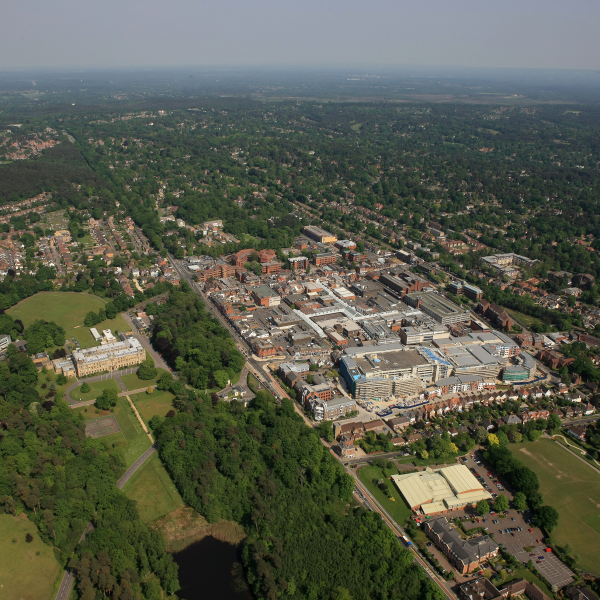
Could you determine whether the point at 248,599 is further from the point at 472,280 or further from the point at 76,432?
the point at 472,280

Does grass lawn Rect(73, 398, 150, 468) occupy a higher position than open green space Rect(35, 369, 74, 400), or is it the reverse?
open green space Rect(35, 369, 74, 400)

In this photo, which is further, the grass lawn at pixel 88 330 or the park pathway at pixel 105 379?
the grass lawn at pixel 88 330

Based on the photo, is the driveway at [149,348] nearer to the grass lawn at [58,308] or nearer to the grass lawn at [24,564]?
the grass lawn at [58,308]

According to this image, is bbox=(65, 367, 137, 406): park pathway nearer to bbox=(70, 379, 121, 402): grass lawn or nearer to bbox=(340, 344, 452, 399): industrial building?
bbox=(70, 379, 121, 402): grass lawn

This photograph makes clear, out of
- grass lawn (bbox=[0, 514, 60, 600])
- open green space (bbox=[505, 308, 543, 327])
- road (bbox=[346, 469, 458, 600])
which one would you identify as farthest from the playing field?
grass lawn (bbox=[0, 514, 60, 600])

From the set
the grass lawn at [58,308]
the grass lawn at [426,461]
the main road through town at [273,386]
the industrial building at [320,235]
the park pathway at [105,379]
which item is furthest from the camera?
the industrial building at [320,235]

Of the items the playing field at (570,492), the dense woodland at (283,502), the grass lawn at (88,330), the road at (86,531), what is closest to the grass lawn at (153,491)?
the road at (86,531)

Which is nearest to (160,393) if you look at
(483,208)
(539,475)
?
(539,475)
